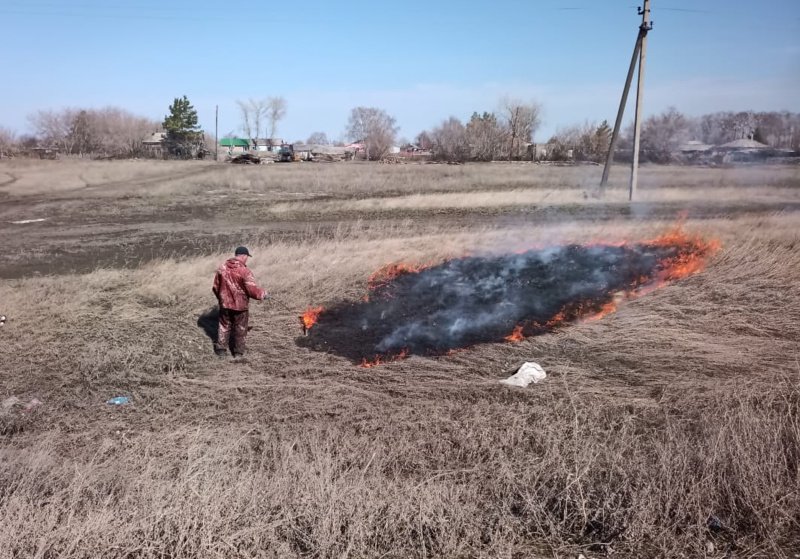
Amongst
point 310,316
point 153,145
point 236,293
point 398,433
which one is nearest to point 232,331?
point 236,293

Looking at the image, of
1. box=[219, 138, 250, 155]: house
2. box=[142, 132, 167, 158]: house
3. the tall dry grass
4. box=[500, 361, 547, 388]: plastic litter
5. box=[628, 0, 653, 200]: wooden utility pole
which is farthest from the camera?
box=[219, 138, 250, 155]: house

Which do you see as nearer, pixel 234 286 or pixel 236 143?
pixel 234 286

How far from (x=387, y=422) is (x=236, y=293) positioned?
3.35 m

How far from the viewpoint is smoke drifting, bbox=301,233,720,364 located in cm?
881

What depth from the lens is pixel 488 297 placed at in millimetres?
10141

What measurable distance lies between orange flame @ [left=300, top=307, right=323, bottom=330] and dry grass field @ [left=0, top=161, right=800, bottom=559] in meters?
0.23

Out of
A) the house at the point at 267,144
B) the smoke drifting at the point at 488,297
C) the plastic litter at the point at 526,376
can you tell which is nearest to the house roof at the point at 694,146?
the smoke drifting at the point at 488,297

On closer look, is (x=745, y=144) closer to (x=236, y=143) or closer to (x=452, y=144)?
(x=452, y=144)

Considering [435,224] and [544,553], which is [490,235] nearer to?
[435,224]

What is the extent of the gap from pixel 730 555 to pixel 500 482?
171 centimetres

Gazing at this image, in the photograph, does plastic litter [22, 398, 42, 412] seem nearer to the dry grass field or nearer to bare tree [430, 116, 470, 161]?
the dry grass field

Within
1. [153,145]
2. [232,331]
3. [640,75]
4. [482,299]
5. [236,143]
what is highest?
[236,143]

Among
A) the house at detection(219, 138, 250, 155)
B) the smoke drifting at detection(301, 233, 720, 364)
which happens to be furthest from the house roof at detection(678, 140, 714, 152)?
the house at detection(219, 138, 250, 155)

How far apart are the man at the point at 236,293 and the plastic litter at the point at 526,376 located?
3.83 meters
